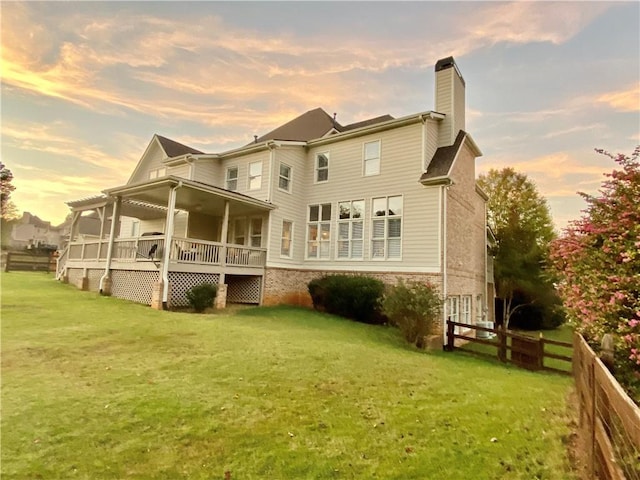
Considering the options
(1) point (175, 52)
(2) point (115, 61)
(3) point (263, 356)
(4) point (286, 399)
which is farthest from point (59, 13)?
(4) point (286, 399)

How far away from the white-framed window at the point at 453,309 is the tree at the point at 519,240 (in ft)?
29.6

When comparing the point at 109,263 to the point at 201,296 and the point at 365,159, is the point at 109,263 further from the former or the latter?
the point at 365,159

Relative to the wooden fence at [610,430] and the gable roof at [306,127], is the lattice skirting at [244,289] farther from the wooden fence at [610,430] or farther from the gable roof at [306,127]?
the wooden fence at [610,430]

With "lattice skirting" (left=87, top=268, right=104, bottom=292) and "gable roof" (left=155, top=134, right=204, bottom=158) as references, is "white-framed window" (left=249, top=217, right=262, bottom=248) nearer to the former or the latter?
"lattice skirting" (left=87, top=268, right=104, bottom=292)

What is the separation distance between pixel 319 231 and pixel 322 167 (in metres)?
3.27

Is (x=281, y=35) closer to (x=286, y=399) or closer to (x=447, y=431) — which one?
(x=286, y=399)

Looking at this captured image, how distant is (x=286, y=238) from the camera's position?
17.1 m

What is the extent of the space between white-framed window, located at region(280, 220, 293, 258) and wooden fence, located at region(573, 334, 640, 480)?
560 inches

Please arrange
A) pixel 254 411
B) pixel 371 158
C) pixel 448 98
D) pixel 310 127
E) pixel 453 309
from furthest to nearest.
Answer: pixel 310 127
pixel 371 158
pixel 448 98
pixel 453 309
pixel 254 411

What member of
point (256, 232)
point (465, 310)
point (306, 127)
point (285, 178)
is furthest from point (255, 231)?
point (465, 310)

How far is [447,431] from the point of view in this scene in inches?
166

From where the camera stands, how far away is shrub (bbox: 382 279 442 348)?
10.7 metres

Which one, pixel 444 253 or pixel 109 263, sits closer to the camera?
pixel 444 253

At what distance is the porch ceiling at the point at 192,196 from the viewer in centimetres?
1296
